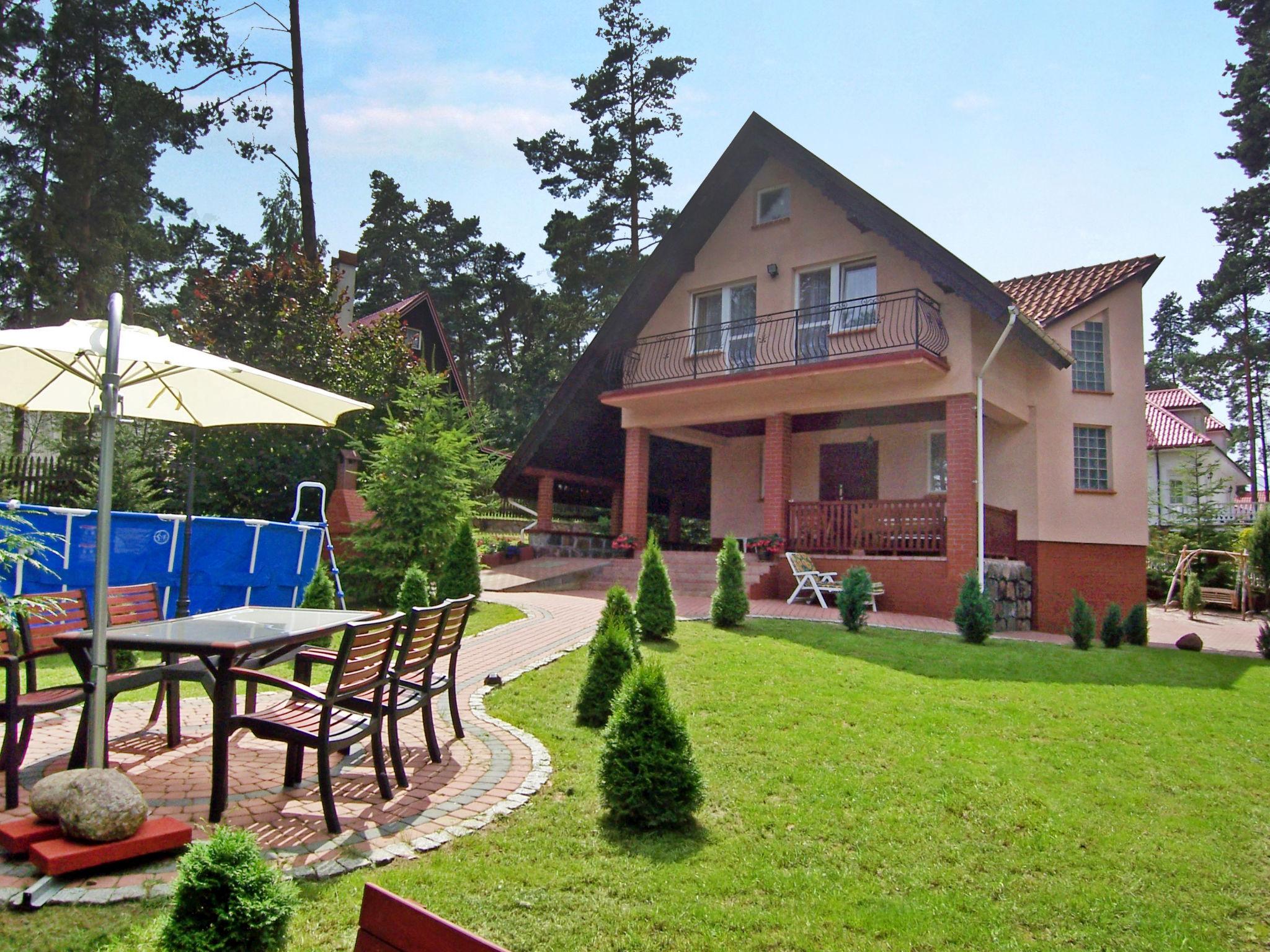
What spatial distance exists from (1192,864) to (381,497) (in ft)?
30.3

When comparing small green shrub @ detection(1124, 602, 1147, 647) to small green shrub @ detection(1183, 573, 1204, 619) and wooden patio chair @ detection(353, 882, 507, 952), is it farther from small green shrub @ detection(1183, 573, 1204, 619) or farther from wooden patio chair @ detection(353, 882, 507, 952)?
wooden patio chair @ detection(353, 882, 507, 952)

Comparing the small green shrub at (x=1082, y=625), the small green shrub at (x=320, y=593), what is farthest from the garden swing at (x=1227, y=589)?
the small green shrub at (x=320, y=593)

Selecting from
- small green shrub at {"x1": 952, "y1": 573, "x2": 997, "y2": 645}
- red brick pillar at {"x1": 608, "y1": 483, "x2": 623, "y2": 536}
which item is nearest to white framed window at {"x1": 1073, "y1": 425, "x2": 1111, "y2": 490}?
small green shrub at {"x1": 952, "y1": 573, "x2": 997, "y2": 645}

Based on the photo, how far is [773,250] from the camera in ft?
51.7

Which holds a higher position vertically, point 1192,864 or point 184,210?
point 184,210

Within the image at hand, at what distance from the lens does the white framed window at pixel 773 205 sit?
51.8ft

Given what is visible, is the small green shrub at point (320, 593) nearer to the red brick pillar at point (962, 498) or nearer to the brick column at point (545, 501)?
the red brick pillar at point (962, 498)

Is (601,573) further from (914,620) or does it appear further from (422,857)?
(422,857)

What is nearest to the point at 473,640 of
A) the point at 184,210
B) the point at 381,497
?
the point at 381,497

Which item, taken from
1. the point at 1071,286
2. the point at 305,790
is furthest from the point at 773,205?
the point at 305,790

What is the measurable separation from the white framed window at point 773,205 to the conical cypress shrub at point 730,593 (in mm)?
8588

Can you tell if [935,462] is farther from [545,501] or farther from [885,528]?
[545,501]

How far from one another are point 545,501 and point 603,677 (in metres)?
12.8

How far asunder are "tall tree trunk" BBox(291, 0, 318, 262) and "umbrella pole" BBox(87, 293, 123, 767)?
1640 cm
